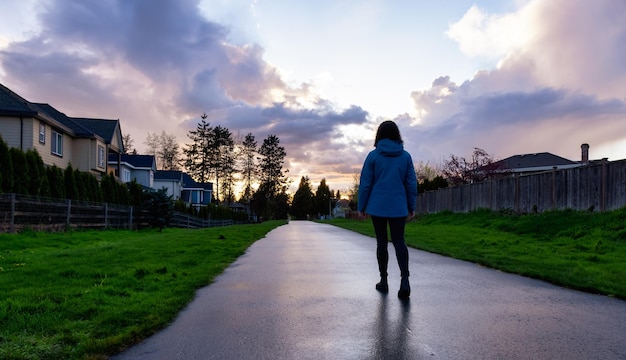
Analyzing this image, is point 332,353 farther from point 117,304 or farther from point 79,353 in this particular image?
point 117,304

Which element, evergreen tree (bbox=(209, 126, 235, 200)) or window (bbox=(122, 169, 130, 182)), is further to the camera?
evergreen tree (bbox=(209, 126, 235, 200))

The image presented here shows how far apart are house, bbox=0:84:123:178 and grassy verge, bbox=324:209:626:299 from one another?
1792 centimetres

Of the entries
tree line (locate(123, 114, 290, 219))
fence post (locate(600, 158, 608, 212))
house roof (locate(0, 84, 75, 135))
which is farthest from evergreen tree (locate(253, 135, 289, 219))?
fence post (locate(600, 158, 608, 212))

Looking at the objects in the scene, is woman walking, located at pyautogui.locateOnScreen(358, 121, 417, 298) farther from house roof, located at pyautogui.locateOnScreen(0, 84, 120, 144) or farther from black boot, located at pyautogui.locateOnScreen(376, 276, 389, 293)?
house roof, located at pyautogui.locateOnScreen(0, 84, 120, 144)

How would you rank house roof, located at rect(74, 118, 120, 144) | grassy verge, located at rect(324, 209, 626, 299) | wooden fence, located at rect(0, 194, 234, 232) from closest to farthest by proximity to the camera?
grassy verge, located at rect(324, 209, 626, 299) < wooden fence, located at rect(0, 194, 234, 232) < house roof, located at rect(74, 118, 120, 144)

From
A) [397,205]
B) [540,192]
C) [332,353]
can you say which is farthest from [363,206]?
[540,192]

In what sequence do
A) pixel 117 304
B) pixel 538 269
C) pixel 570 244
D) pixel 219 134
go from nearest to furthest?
1. pixel 117 304
2. pixel 538 269
3. pixel 570 244
4. pixel 219 134

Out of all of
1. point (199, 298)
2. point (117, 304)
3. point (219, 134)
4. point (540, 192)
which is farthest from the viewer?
point (219, 134)

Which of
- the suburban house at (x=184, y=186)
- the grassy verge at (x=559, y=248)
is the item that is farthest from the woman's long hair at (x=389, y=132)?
the suburban house at (x=184, y=186)

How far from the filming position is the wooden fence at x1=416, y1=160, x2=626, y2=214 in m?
14.6

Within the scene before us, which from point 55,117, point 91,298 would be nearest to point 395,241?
point 91,298

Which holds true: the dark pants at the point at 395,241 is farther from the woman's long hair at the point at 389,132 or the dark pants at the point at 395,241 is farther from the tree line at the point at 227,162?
the tree line at the point at 227,162

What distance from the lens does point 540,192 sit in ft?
60.7

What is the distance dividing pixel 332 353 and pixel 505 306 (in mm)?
2571
